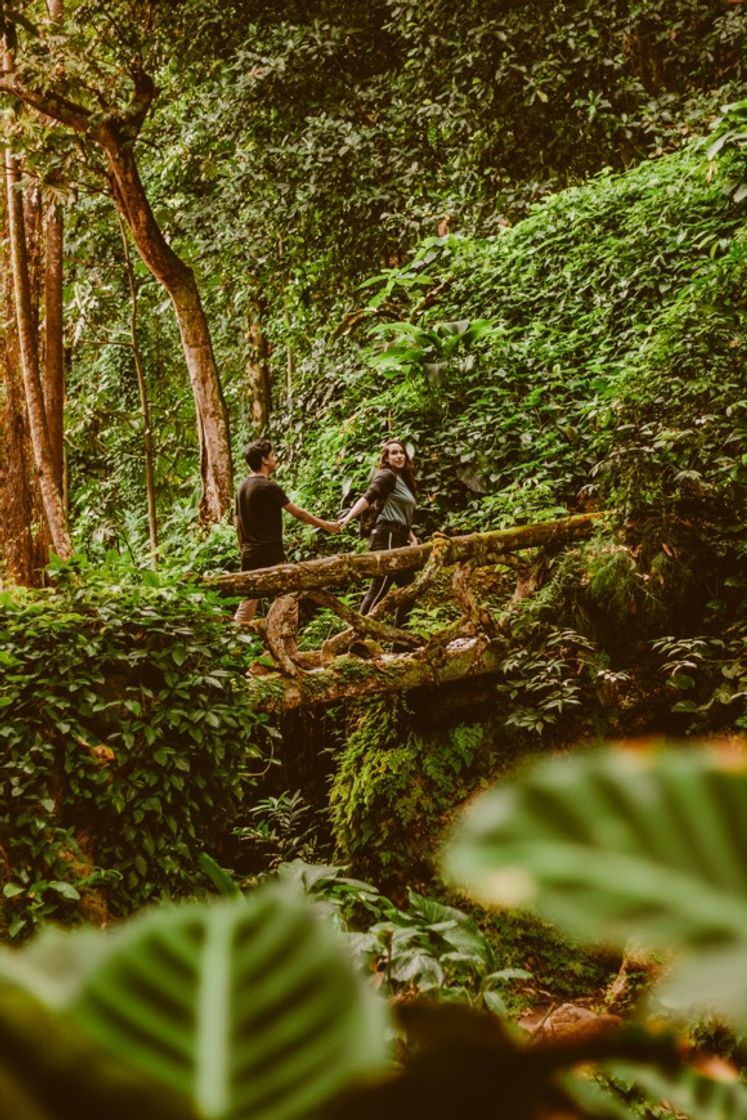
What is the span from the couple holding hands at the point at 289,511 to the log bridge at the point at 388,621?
27 centimetres

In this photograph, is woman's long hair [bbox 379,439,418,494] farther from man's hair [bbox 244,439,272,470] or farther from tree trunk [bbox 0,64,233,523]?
tree trunk [bbox 0,64,233,523]

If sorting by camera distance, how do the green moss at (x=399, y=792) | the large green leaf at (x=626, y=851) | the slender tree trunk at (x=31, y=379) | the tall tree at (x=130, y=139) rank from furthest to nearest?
the tall tree at (x=130, y=139), the slender tree trunk at (x=31, y=379), the green moss at (x=399, y=792), the large green leaf at (x=626, y=851)

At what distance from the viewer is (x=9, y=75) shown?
8094 millimetres

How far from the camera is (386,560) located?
19.8ft

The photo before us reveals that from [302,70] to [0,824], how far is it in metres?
9.58

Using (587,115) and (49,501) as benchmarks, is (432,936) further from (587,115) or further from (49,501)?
(587,115)

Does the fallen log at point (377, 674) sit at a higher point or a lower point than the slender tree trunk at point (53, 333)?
lower

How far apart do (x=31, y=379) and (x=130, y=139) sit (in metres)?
2.90

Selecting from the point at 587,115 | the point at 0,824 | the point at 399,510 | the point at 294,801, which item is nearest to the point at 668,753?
the point at 0,824

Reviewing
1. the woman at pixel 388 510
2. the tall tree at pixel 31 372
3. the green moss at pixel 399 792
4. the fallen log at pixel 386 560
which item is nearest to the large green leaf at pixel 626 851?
the fallen log at pixel 386 560

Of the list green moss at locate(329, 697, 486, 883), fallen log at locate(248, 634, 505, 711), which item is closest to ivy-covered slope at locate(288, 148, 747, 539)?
fallen log at locate(248, 634, 505, 711)

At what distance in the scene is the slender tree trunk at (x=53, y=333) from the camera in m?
8.59

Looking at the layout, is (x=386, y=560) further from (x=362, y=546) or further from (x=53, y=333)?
(x=53, y=333)

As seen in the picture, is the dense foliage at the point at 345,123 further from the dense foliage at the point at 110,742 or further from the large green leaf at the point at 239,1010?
the large green leaf at the point at 239,1010
